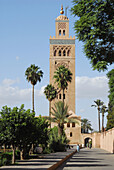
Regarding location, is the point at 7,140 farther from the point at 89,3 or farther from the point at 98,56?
the point at 89,3

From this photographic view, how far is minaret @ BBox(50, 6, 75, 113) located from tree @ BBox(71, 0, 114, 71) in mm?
66362

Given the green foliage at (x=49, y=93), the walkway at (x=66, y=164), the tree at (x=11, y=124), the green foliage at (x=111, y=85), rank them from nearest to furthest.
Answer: the walkway at (x=66, y=164) < the tree at (x=11, y=124) < the green foliage at (x=111, y=85) < the green foliage at (x=49, y=93)

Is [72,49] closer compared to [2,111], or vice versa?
[2,111]

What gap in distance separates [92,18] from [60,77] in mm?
43741

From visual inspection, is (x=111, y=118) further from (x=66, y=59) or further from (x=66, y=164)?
(x=66, y=164)

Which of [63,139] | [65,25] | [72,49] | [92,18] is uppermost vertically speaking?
[65,25]

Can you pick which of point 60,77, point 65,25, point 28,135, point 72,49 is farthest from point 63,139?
point 65,25

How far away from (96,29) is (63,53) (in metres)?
72.2

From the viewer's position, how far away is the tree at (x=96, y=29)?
1638 centimetres

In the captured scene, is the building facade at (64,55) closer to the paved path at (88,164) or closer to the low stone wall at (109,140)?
the low stone wall at (109,140)

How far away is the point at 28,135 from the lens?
21562mm

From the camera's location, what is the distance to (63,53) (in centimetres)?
8819

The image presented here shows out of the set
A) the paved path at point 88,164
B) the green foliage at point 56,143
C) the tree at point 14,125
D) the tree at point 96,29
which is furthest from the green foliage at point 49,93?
the tree at point 96,29

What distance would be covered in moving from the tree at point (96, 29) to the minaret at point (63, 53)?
218 ft
